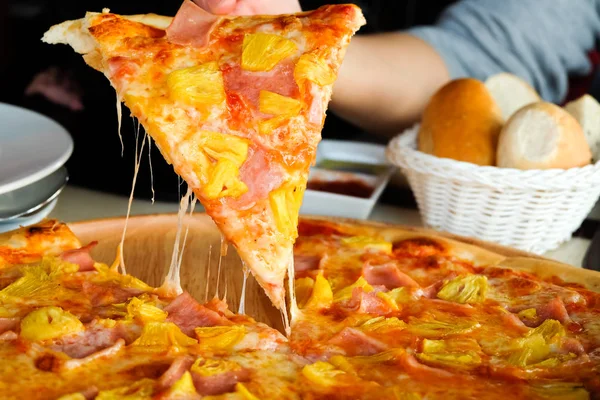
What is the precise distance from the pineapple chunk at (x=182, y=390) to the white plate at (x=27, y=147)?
679mm

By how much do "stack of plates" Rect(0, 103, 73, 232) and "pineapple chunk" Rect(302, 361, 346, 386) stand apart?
771mm

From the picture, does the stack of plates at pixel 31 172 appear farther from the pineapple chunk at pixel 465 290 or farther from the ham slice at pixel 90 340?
the pineapple chunk at pixel 465 290

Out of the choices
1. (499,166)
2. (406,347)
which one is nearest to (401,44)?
(499,166)

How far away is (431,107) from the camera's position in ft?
6.79

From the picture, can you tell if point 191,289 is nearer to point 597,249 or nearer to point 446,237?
point 446,237

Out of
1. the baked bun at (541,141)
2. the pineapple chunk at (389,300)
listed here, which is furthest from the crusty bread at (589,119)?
the pineapple chunk at (389,300)

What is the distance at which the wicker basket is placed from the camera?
1.72 m

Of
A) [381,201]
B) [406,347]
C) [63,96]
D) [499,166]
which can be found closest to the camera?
[406,347]

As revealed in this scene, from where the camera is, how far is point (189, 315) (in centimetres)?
126

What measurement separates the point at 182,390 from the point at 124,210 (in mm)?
1093

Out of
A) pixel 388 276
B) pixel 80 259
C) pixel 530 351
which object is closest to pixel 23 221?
pixel 80 259

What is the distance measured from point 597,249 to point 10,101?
250 centimetres

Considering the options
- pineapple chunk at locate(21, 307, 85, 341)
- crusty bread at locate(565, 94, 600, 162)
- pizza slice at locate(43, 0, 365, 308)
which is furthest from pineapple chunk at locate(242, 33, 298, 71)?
crusty bread at locate(565, 94, 600, 162)

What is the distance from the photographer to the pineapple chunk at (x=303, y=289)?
4.66 ft
